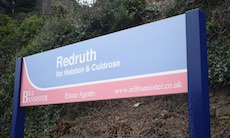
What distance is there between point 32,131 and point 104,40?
4.61 metres

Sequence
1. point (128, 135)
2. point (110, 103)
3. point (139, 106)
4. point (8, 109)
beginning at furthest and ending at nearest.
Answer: point (8, 109) < point (110, 103) < point (139, 106) < point (128, 135)

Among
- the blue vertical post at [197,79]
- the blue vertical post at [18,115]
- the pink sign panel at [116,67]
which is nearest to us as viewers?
the blue vertical post at [197,79]

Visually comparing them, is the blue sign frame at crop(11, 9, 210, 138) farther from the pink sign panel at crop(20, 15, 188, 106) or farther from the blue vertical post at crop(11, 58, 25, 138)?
the blue vertical post at crop(11, 58, 25, 138)

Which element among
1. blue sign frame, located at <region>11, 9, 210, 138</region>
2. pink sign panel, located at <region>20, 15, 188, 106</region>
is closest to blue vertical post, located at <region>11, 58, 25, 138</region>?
pink sign panel, located at <region>20, 15, 188, 106</region>

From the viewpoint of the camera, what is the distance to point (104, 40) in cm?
379

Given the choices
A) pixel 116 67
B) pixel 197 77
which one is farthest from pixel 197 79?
pixel 116 67

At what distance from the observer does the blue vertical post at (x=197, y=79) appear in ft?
9.04

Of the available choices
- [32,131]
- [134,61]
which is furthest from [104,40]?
[32,131]

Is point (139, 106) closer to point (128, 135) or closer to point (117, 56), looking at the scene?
point (128, 135)

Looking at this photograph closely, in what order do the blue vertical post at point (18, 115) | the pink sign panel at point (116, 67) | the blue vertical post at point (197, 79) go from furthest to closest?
the blue vertical post at point (18, 115), the pink sign panel at point (116, 67), the blue vertical post at point (197, 79)

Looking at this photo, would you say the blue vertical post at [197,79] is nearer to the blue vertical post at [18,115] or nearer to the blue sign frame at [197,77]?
the blue sign frame at [197,77]

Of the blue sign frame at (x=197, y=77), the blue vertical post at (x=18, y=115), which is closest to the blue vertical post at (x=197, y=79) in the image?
the blue sign frame at (x=197, y=77)

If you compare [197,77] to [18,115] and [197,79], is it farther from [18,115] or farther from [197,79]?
[18,115]

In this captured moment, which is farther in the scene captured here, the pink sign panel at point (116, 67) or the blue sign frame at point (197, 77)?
the pink sign panel at point (116, 67)
